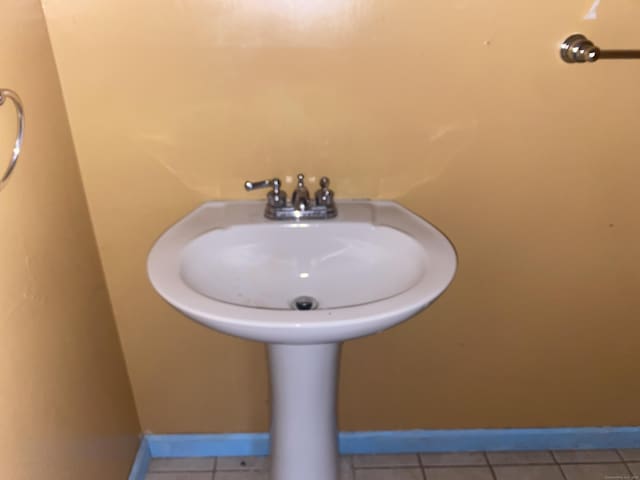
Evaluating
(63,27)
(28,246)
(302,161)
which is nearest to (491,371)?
(302,161)

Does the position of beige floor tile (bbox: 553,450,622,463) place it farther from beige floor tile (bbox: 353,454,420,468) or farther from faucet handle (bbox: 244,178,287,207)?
faucet handle (bbox: 244,178,287,207)

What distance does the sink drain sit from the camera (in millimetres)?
1088

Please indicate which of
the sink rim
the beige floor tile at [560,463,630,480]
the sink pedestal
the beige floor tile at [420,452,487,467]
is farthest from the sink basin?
the beige floor tile at [560,463,630,480]

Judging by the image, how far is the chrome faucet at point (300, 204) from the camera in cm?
113

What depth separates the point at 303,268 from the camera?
1150mm

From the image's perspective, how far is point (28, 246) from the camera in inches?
37.5

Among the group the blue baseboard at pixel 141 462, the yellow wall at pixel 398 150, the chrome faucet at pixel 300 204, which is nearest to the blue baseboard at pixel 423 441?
the blue baseboard at pixel 141 462

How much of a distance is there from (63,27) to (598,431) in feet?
5.61

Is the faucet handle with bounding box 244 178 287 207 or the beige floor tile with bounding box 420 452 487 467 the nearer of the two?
the faucet handle with bounding box 244 178 287 207

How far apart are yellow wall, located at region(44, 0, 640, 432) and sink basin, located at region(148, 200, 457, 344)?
105 mm

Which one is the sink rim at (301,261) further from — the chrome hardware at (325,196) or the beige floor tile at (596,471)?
the beige floor tile at (596,471)

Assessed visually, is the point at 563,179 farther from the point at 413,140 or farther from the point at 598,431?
the point at 598,431

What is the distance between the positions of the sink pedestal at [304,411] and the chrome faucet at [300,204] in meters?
0.27

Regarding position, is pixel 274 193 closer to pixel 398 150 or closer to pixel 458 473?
pixel 398 150
